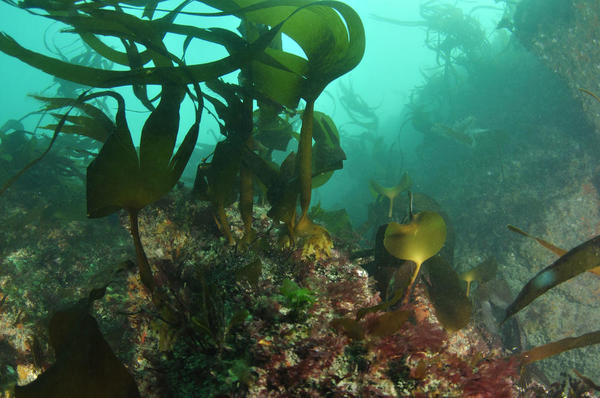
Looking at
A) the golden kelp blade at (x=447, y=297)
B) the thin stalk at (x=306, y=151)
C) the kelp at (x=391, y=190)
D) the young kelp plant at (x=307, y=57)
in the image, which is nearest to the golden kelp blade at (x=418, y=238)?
the golden kelp blade at (x=447, y=297)

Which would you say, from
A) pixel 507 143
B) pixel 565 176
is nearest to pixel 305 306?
pixel 565 176

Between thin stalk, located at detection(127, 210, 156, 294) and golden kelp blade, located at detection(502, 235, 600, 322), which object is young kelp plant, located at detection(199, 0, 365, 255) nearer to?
thin stalk, located at detection(127, 210, 156, 294)

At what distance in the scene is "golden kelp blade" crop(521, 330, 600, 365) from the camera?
145 centimetres

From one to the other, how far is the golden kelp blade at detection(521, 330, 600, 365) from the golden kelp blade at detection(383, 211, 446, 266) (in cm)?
80

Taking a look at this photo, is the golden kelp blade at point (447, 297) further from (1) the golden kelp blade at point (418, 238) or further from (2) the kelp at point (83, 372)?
(2) the kelp at point (83, 372)

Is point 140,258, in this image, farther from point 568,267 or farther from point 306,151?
point 568,267

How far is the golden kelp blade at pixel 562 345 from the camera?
4.76 feet

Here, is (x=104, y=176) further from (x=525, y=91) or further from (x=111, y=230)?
(x=525, y=91)

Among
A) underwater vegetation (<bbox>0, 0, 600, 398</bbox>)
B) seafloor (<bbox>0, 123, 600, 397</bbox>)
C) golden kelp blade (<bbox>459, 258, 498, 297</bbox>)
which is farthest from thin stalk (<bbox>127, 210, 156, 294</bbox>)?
golden kelp blade (<bbox>459, 258, 498, 297</bbox>)

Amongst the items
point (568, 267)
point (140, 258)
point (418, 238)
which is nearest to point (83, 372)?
point (140, 258)

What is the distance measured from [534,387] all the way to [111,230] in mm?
3894

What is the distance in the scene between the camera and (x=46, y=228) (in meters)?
3.07

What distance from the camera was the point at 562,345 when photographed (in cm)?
153

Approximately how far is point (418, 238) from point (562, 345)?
97 centimetres
